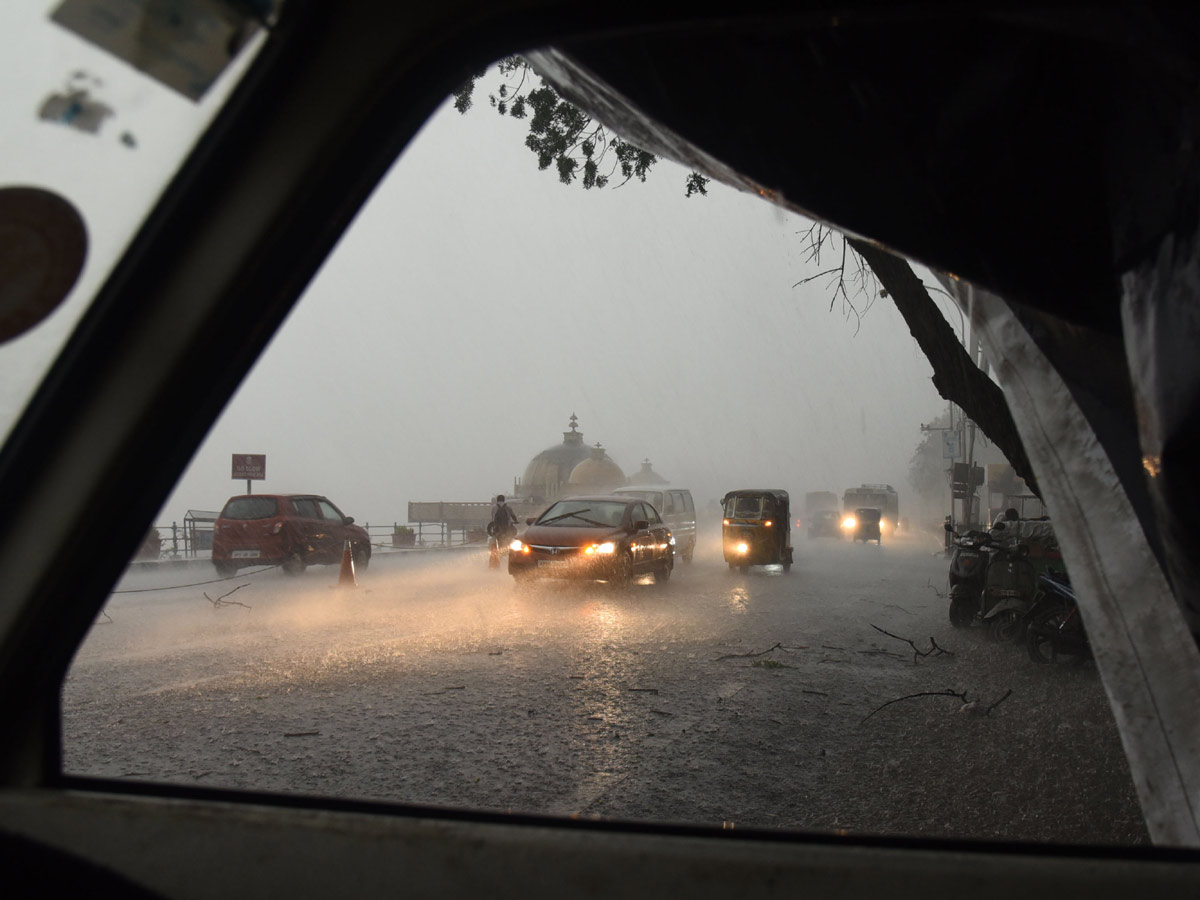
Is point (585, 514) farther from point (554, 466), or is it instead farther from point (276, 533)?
point (554, 466)

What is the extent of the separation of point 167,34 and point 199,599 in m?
14.1

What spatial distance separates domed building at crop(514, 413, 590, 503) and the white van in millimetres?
49301

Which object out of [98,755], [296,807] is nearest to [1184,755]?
[296,807]

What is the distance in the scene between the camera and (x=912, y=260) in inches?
77.9

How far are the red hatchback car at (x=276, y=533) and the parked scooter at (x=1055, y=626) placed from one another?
1302 centimetres

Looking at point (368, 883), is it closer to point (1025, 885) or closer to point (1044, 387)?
point (1025, 885)

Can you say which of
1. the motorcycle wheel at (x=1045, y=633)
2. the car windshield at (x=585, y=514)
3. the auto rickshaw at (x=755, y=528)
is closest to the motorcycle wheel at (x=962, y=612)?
the motorcycle wheel at (x=1045, y=633)

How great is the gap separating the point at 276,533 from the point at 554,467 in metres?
59.7

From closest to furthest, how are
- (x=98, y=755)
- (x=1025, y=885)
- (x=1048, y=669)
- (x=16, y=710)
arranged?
(x=1025, y=885) → (x=16, y=710) → (x=98, y=755) → (x=1048, y=669)

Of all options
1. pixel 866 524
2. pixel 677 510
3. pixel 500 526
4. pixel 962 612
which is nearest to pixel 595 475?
pixel 866 524

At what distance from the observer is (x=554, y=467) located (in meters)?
76.5

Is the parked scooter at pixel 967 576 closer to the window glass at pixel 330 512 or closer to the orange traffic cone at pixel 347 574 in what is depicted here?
the orange traffic cone at pixel 347 574

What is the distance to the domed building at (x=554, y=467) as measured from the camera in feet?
248

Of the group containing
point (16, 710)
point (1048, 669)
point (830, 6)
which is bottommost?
point (1048, 669)
